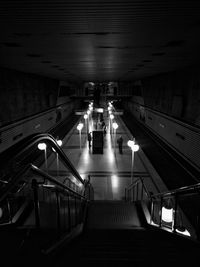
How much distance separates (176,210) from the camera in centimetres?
324

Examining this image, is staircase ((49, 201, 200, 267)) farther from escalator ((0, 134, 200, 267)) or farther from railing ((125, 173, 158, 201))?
railing ((125, 173, 158, 201))

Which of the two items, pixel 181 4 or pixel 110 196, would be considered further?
pixel 110 196

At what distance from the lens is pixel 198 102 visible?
8.65m

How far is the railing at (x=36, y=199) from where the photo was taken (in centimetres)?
151

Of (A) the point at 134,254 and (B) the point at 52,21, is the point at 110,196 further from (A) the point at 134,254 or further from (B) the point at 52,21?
(B) the point at 52,21

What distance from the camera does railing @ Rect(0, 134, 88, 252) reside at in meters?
1.51

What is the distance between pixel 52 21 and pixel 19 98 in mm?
8594

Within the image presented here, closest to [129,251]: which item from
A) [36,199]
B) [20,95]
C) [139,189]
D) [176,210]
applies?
[176,210]

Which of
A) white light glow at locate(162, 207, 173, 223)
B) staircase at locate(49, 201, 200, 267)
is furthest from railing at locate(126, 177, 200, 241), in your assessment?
staircase at locate(49, 201, 200, 267)

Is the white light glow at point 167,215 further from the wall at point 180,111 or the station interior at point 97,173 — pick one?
the wall at point 180,111

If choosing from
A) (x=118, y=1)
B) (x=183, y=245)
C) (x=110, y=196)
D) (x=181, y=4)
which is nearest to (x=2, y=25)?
(x=118, y=1)

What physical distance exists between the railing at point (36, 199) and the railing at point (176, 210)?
173cm

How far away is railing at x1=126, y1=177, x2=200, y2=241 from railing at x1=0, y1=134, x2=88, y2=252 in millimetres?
1727

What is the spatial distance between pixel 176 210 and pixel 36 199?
7.33 feet
